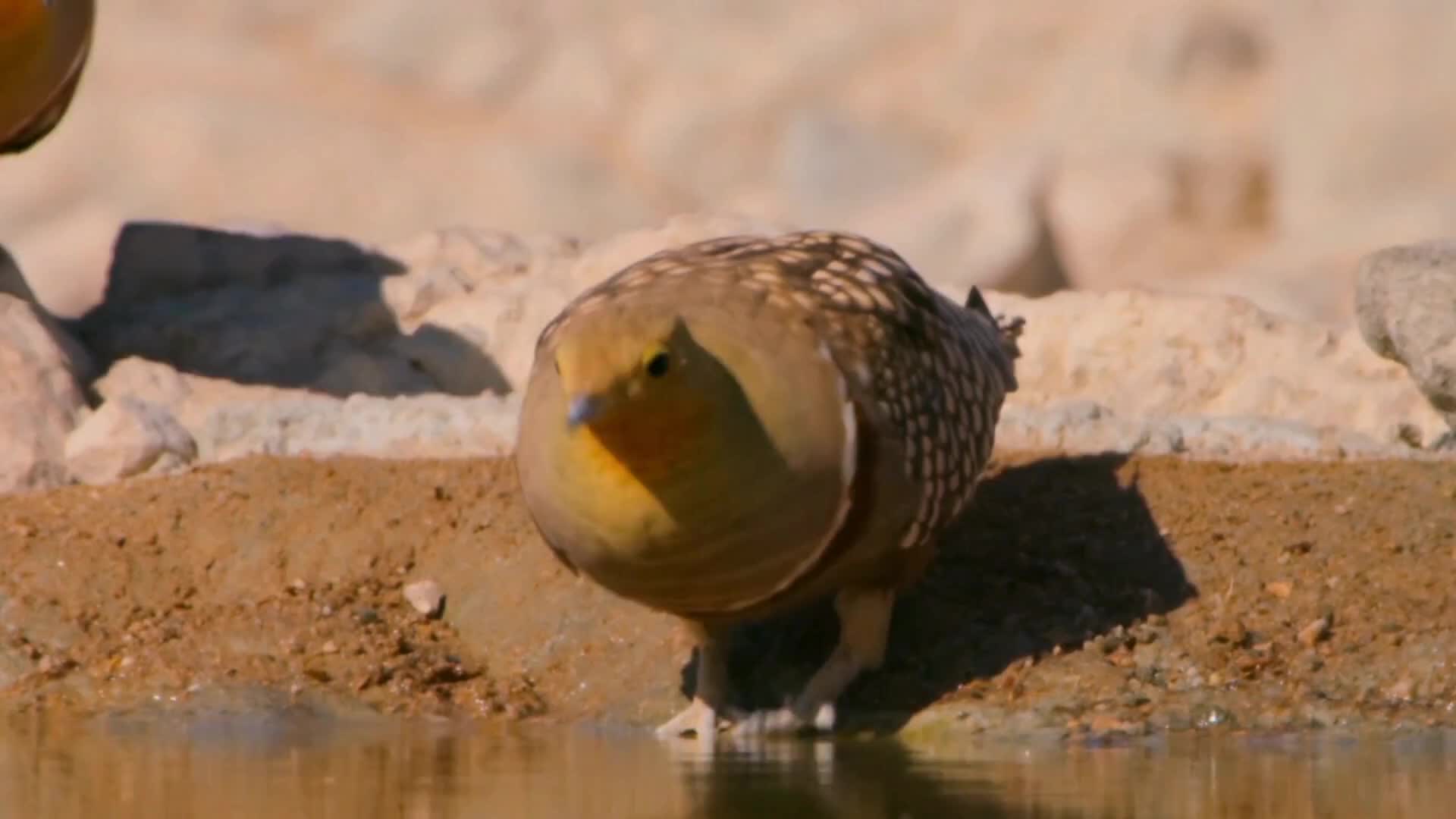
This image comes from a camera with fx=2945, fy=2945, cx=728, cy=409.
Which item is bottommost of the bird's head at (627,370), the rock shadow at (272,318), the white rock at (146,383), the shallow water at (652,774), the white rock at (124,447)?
the shallow water at (652,774)

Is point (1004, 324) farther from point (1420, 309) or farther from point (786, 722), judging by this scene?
point (786, 722)

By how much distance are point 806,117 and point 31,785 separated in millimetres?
8990

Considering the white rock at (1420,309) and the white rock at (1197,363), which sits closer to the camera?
the white rock at (1420,309)

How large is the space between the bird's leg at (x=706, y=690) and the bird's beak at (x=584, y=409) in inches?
39.7

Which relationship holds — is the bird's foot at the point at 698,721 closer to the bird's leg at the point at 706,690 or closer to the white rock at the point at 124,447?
the bird's leg at the point at 706,690

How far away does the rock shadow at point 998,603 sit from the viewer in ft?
21.5

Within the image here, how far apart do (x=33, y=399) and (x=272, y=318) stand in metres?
1.73

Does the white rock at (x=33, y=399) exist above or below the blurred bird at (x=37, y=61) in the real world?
below

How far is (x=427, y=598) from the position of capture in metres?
7.13

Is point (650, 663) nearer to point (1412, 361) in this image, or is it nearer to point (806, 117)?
point (1412, 361)

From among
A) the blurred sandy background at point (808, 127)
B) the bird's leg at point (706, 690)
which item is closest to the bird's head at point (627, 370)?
the bird's leg at point (706, 690)

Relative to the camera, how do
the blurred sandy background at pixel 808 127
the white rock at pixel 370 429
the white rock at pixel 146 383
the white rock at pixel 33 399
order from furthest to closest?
the blurred sandy background at pixel 808 127 → the white rock at pixel 146 383 → the white rock at pixel 33 399 → the white rock at pixel 370 429

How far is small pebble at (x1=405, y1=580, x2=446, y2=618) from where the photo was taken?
7.12 metres

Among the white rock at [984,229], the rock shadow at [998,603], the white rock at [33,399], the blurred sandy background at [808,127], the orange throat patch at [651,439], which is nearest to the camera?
the orange throat patch at [651,439]
